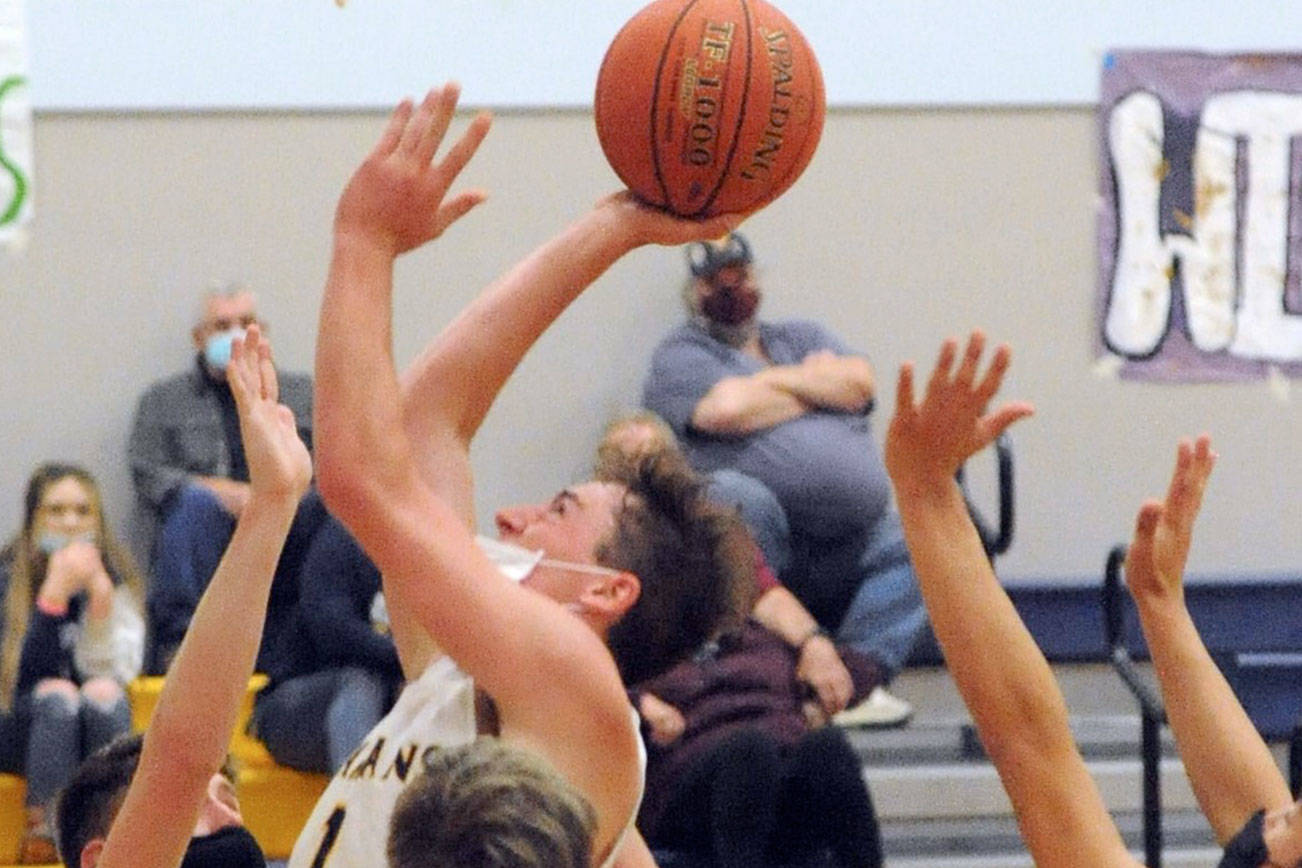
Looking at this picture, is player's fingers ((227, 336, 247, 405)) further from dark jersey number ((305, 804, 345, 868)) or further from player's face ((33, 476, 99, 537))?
player's face ((33, 476, 99, 537))

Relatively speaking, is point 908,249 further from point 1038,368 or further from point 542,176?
point 542,176

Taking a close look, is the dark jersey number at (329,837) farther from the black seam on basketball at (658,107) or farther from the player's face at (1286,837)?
the player's face at (1286,837)

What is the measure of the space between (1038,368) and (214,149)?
9.37 ft

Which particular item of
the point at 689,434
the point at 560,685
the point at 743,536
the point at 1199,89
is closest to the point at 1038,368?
the point at 1199,89

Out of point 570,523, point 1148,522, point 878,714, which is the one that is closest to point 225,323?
point 878,714

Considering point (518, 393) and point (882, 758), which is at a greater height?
point (518, 393)

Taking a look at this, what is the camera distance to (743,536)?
2631mm

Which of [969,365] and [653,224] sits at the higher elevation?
[653,224]

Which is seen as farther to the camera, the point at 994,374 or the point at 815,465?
the point at 815,465

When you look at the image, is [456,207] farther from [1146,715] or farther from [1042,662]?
[1146,715]

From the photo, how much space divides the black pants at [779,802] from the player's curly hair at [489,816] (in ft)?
9.80

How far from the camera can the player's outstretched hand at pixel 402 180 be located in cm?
227

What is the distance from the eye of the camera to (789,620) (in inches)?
211

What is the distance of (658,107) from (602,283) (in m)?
4.17
